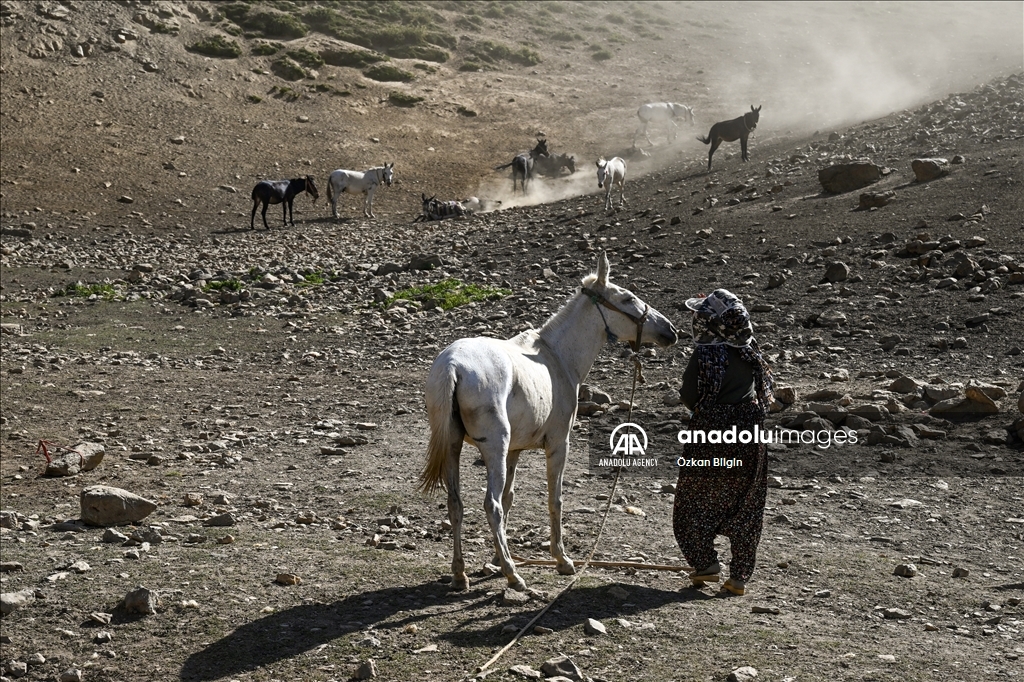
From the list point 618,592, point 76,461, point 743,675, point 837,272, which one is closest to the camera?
point 743,675

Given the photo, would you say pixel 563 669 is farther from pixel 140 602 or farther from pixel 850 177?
pixel 850 177

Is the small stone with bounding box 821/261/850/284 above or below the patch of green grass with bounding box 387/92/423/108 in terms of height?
below

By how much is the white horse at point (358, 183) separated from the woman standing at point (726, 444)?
23348mm

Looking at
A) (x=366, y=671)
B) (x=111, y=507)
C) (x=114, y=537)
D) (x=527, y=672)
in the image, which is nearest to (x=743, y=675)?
(x=527, y=672)

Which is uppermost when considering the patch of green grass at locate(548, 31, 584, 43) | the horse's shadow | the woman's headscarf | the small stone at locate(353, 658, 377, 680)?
the patch of green grass at locate(548, 31, 584, 43)

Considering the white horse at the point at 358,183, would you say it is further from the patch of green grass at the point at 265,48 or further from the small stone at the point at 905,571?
the small stone at the point at 905,571

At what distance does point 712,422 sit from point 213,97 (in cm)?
3328

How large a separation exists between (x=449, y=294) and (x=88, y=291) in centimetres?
683

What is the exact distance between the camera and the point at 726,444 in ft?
19.0

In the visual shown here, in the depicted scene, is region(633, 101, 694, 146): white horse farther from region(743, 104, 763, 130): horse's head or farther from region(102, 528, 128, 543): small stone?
region(102, 528, 128, 543): small stone

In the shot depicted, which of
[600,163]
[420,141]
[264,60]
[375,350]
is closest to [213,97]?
[264,60]

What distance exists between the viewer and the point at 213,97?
117 feet

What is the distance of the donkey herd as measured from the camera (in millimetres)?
24234

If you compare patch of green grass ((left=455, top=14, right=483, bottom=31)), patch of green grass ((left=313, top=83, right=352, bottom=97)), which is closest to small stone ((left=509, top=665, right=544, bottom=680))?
patch of green grass ((left=313, top=83, right=352, bottom=97))
